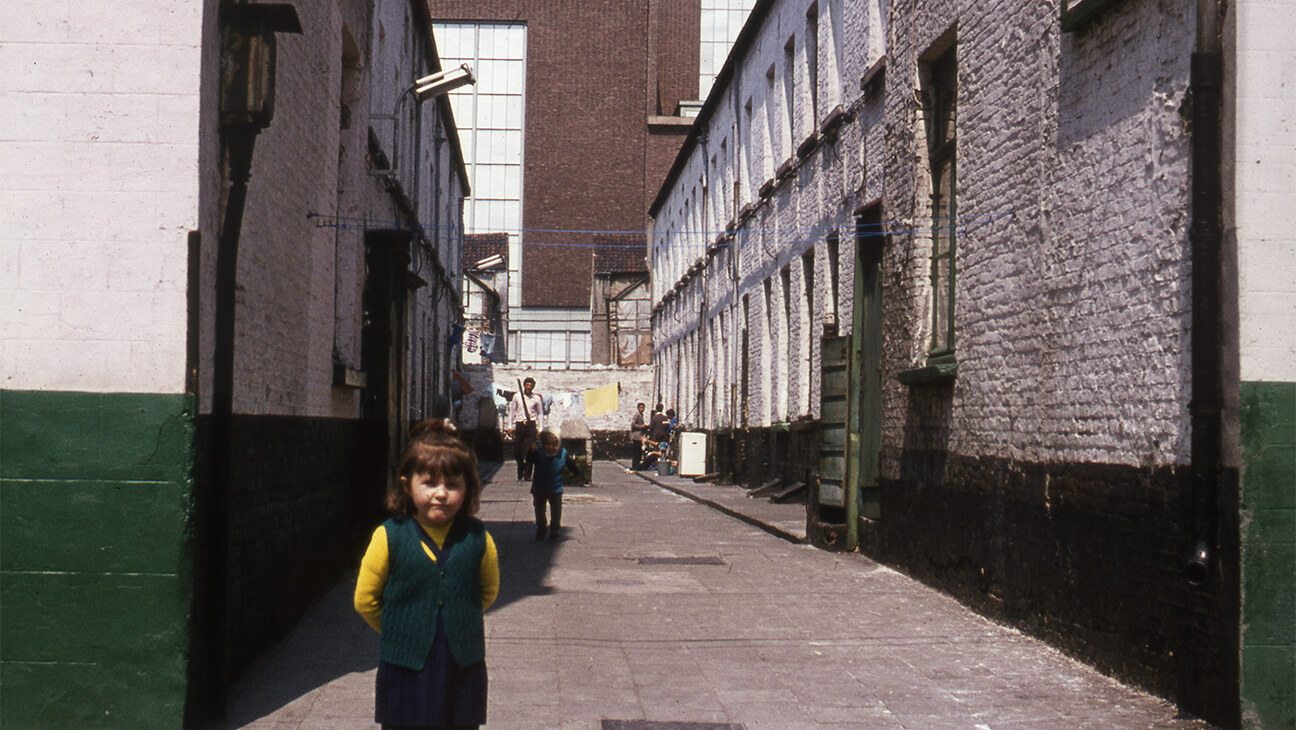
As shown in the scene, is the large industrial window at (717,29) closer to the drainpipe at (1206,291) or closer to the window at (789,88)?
the window at (789,88)

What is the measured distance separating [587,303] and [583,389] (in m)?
10.1

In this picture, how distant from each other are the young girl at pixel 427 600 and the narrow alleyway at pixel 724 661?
207 centimetres

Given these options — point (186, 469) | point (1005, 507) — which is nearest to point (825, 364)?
point (1005, 507)

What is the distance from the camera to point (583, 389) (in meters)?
47.5

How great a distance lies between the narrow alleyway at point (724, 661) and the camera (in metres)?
6.50

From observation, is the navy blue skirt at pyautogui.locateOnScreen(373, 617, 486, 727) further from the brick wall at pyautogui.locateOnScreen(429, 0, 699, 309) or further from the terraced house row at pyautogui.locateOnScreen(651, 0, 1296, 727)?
the brick wall at pyautogui.locateOnScreen(429, 0, 699, 309)

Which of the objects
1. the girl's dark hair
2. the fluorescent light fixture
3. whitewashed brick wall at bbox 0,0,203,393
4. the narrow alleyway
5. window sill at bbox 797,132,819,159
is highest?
the fluorescent light fixture

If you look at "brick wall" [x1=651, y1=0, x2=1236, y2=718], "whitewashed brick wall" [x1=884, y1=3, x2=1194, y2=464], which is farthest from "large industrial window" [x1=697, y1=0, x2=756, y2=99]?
"whitewashed brick wall" [x1=884, y1=3, x2=1194, y2=464]

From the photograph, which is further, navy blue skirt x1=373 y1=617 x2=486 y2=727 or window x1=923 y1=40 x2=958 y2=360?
window x1=923 y1=40 x2=958 y2=360

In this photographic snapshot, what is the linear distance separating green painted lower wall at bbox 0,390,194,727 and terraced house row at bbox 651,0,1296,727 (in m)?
4.38

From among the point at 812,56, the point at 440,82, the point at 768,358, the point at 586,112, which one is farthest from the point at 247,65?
the point at 586,112

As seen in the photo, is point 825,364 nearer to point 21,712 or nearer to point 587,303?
point 21,712

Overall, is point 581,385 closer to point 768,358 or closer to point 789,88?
point 768,358

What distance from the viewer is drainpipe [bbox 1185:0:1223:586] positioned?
6145mm
